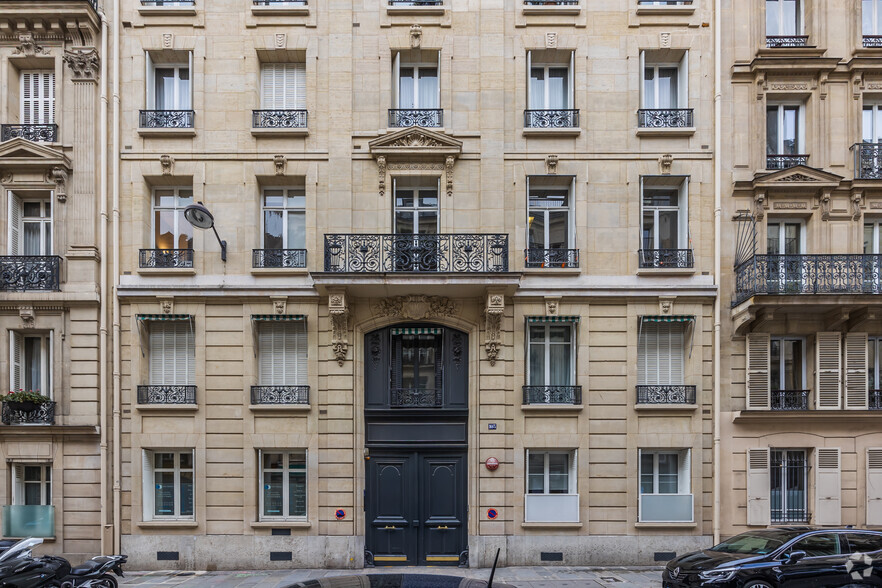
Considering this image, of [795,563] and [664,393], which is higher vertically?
[664,393]

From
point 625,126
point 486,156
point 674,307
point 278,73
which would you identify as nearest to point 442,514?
point 674,307

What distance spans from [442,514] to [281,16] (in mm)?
12752

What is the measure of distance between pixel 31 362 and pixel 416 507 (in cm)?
1003

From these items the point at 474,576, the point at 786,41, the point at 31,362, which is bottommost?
the point at 474,576

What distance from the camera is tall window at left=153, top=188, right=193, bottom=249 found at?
14648 millimetres

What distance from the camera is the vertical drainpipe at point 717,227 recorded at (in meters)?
13.9

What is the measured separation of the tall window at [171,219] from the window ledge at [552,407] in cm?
910

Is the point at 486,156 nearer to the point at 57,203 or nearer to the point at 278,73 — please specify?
the point at 278,73

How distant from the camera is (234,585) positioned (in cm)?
1265

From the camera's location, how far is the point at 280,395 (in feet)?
46.7

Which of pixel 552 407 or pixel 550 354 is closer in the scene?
pixel 552 407

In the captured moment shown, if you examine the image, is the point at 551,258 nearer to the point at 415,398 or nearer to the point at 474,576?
the point at 415,398

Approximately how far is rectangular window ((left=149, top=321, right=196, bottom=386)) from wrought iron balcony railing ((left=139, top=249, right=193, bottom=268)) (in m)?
1.41

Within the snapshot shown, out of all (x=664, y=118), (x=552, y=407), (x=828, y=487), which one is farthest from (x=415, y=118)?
(x=828, y=487)
